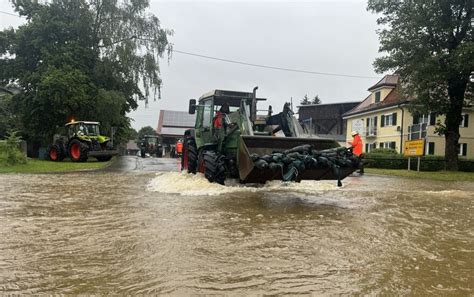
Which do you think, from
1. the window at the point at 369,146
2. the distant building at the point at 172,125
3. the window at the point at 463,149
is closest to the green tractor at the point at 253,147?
the window at the point at 463,149

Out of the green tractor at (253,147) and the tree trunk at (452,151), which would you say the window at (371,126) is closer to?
the tree trunk at (452,151)

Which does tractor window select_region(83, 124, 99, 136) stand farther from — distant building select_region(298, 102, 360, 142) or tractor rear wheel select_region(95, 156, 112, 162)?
distant building select_region(298, 102, 360, 142)

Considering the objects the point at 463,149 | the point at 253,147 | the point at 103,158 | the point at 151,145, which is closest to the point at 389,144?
the point at 463,149

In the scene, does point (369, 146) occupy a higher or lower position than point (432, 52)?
lower

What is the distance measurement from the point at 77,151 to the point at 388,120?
91.6ft

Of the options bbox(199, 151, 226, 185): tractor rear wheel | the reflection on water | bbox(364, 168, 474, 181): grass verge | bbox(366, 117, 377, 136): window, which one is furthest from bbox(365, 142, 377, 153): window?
bbox(199, 151, 226, 185): tractor rear wheel

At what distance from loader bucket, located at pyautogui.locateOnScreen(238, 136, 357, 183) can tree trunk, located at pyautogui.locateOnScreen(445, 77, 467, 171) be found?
18.4m

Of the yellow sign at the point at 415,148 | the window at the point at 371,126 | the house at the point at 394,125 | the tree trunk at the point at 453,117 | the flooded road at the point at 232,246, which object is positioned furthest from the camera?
the window at the point at 371,126

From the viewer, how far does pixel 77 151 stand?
22797mm

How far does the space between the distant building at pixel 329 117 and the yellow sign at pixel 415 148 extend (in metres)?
27.5

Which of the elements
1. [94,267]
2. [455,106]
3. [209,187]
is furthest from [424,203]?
[455,106]

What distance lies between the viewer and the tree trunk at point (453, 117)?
23406 mm

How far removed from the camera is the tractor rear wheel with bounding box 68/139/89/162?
22.2 m

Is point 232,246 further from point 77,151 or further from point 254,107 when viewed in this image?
point 77,151
